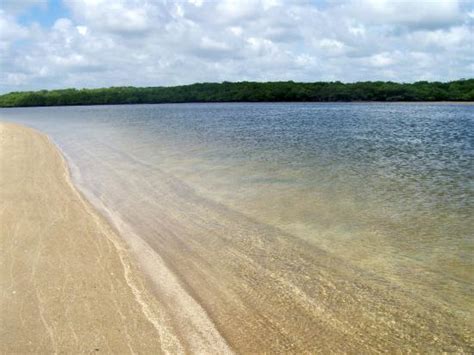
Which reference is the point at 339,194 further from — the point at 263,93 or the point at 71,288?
the point at 263,93

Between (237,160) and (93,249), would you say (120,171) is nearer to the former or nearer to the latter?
(237,160)

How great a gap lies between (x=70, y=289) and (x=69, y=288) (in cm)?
4

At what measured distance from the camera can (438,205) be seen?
1046 cm

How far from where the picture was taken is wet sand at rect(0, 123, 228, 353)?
184 inches

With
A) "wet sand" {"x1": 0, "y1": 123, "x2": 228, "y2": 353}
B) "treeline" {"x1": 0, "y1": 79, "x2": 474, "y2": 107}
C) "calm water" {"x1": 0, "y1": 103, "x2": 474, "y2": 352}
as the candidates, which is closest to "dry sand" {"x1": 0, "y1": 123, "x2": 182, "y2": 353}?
"wet sand" {"x1": 0, "y1": 123, "x2": 228, "y2": 353}

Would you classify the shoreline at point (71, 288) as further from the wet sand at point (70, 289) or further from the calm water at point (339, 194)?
the calm water at point (339, 194)

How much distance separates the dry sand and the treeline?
97135mm

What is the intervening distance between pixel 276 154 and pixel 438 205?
1014 cm

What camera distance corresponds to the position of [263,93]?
121 m

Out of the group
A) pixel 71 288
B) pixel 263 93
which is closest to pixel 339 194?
pixel 71 288

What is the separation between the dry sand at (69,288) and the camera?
4.69 meters

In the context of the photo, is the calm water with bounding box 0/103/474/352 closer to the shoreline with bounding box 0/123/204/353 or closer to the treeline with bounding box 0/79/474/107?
the shoreline with bounding box 0/123/204/353

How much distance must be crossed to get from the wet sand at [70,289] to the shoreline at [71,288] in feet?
0.03

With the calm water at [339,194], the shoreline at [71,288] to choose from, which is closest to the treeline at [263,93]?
the calm water at [339,194]
